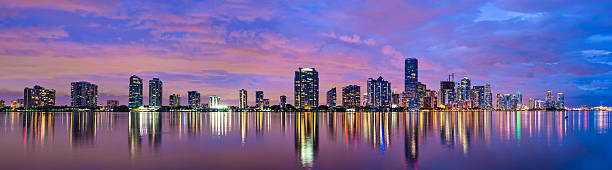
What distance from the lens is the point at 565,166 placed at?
2886cm

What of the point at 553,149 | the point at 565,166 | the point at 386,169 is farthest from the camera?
the point at 553,149

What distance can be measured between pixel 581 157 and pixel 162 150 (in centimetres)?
3338

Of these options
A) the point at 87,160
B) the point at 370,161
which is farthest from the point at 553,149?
the point at 87,160

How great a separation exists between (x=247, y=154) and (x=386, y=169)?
12.5 metres

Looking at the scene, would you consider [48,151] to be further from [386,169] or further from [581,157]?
[581,157]

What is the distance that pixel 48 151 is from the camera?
35.6 metres

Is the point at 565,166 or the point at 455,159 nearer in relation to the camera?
the point at 565,166

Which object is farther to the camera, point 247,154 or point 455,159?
point 247,154

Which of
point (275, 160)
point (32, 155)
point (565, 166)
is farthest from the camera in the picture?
point (32, 155)

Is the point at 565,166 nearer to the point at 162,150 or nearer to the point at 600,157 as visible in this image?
the point at 600,157

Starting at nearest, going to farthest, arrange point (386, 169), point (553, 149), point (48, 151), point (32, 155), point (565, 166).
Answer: point (386, 169) → point (565, 166) → point (32, 155) → point (48, 151) → point (553, 149)

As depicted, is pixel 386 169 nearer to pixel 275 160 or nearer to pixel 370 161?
pixel 370 161

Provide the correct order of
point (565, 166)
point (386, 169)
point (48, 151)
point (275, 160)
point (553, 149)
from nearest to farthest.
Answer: point (386, 169), point (565, 166), point (275, 160), point (48, 151), point (553, 149)

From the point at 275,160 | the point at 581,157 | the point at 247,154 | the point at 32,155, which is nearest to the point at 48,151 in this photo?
the point at 32,155
